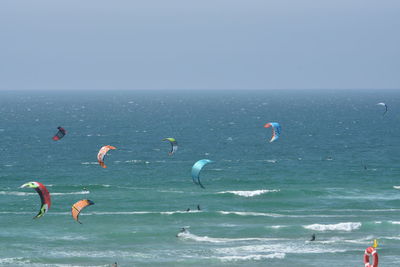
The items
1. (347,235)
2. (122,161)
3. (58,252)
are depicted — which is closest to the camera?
(58,252)

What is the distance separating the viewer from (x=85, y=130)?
186m

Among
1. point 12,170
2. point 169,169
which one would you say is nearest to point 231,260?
point 169,169

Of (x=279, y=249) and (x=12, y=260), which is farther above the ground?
(x=279, y=249)

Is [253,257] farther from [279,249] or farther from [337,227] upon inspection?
[337,227]

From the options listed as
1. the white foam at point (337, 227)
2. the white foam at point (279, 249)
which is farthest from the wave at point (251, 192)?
the white foam at point (279, 249)

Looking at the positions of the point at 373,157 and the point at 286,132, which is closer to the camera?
the point at 373,157

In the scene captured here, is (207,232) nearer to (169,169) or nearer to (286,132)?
(169,169)

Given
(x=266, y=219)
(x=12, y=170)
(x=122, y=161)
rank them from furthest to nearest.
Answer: (x=122, y=161) < (x=12, y=170) < (x=266, y=219)

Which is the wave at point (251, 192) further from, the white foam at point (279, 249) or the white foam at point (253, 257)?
the white foam at point (253, 257)

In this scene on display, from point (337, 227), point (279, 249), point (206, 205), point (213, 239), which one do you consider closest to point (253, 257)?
point (279, 249)

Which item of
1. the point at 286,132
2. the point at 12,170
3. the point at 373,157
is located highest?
the point at 286,132

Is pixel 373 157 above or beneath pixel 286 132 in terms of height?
beneath

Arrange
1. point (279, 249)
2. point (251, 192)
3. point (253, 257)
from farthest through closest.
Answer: point (251, 192) → point (279, 249) → point (253, 257)

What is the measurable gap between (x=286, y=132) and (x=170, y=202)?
96.7 meters
